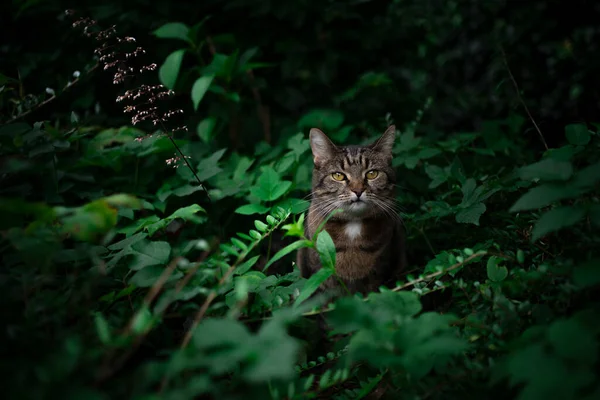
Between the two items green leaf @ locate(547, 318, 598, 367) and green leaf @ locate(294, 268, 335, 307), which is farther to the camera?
green leaf @ locate(294, 268, 335, 307)

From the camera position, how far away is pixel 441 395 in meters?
1.31

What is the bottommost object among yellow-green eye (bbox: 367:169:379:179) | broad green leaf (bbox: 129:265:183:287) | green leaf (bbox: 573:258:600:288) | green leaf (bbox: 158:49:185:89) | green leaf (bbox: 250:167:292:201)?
yellow-green eye (bbox: 367:169:379:179)

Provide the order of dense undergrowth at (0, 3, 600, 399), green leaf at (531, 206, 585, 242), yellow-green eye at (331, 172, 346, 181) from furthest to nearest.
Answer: yellow-green eye at (331, 172, 346, 181) → green leaf at (531, 206, 585, 242) → dense undergrowth at (0, 3, 600, 399)

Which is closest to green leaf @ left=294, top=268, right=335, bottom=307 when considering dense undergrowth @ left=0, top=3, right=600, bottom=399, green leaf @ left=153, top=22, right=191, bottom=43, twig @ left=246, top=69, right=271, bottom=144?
dense undergrowth @ left=0, top=3, right=600, bottom=399

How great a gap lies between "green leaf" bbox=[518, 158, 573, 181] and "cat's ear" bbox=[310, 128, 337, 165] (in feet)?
4.74

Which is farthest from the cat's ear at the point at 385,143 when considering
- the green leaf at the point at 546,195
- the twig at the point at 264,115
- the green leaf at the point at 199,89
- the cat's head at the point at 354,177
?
the green leaf at the point at 546,195

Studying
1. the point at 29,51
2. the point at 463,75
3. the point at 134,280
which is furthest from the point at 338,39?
the point at 134,280

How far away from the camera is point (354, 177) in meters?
2.63

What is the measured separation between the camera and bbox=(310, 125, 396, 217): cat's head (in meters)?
2.54

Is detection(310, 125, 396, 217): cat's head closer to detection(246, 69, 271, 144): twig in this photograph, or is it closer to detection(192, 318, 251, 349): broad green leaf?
detection(246, 69, 271, 144): twig

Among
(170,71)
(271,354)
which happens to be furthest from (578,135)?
(170,71)

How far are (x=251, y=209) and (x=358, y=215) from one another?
63 cm

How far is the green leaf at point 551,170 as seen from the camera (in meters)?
1.30

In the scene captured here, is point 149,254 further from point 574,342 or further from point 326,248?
point 574,342
